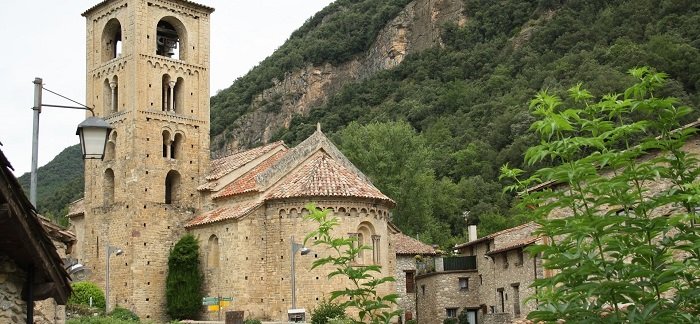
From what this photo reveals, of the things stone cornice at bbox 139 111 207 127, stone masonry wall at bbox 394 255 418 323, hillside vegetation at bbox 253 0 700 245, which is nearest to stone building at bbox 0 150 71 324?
stone cornice at bbox 139 111 207 127

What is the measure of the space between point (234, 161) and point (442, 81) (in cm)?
6839

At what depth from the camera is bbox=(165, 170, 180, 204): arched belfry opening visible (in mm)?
43062

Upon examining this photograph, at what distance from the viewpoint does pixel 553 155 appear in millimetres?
8914

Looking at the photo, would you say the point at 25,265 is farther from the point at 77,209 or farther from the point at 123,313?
the point at 77,209

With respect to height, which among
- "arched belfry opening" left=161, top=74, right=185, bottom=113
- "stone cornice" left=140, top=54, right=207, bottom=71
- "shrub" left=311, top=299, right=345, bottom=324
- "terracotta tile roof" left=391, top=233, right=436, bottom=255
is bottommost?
"shrub" left=311, top=299, right=345, bottom=324

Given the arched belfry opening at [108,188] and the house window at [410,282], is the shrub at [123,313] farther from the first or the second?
the house window at [410,282]

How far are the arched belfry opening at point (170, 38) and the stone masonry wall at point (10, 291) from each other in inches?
1385

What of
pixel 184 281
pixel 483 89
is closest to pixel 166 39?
pixel 184 281

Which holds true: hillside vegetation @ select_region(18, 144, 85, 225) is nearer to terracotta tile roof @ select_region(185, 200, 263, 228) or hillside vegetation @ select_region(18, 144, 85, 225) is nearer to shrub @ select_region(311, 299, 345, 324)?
terracotta tile roof @ select_region(185, 200, 263, 228)

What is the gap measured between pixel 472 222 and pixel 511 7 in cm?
4793

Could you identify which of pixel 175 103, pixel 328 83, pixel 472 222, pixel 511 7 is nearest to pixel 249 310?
pixel 175 103

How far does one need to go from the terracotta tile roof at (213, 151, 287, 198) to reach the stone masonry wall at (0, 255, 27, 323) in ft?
96.5

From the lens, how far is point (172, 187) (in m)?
43.5

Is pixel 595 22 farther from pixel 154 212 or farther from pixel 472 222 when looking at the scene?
pixel 154 212
